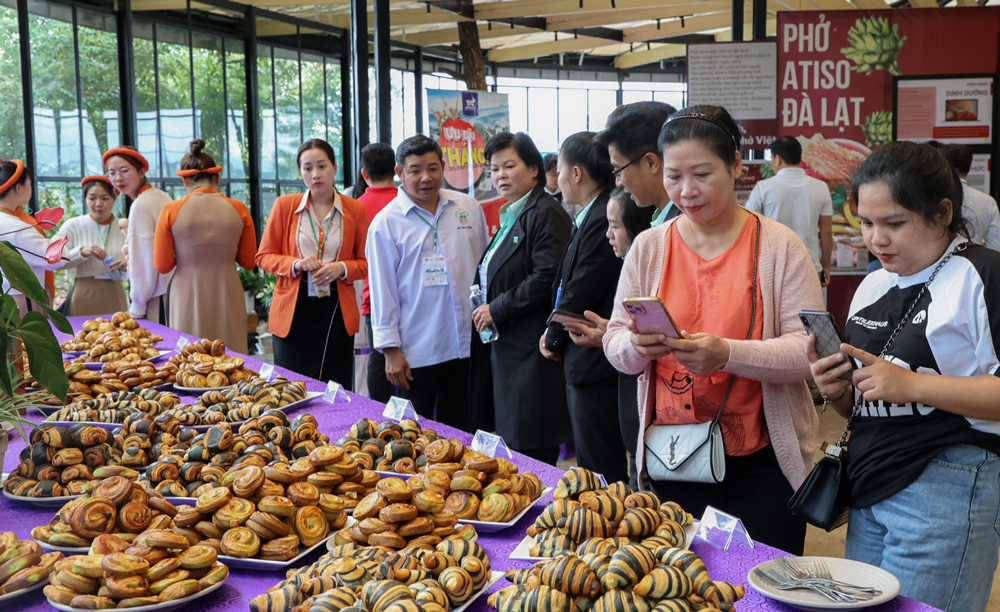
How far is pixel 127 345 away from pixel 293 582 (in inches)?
83.1

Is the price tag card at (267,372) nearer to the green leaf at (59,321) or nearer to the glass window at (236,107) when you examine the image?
the green leaf at (59,321)

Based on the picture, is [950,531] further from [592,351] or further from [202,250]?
[202,250]

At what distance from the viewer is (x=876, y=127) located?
542 cm

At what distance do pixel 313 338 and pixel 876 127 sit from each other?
3.97m

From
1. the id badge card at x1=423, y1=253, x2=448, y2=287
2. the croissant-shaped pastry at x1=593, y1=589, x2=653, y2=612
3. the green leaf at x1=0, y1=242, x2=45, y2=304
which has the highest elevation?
the green leaf at x1=0, y1=242, x2=45, y2=304

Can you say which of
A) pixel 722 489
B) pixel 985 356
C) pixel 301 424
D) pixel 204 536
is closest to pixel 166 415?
pixel 301 424

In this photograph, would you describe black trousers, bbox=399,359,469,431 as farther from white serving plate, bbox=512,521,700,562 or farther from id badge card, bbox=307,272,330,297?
white serving plate, bbox=512,521,700,562

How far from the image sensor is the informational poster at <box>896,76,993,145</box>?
5355mm

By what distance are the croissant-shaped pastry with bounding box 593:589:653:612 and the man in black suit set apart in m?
1.44

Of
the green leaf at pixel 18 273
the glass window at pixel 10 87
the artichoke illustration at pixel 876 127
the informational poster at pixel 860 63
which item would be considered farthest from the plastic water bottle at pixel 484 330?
the glass window at pixel 10 87

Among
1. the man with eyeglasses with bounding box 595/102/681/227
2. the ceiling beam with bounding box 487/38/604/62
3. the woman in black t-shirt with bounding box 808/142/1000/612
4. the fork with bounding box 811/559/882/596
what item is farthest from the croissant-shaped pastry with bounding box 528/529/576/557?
the ceiling beam with bounding box 487/38/604/62

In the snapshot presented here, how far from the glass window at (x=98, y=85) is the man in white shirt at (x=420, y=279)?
556cm

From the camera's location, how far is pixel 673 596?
95 cm

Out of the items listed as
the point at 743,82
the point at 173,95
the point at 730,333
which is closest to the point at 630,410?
the point at 730,333
